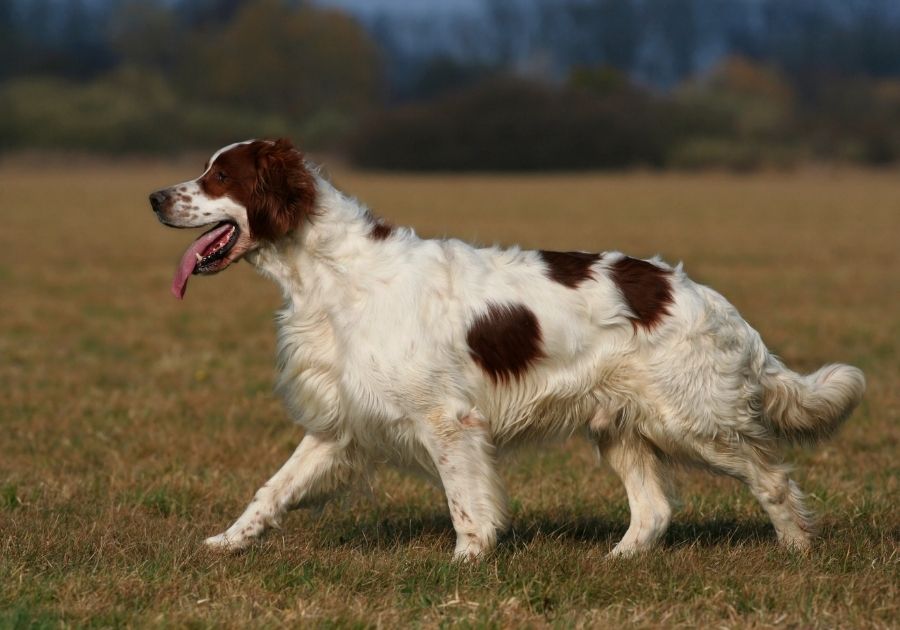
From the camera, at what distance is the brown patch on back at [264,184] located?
212 inches

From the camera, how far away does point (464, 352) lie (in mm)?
5328

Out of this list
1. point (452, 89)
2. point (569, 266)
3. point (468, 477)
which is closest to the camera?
point (468, 477)

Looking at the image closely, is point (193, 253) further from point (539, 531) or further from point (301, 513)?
point (539, 531)

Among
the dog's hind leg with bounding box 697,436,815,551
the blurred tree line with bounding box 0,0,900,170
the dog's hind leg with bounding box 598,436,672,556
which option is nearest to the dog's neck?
the dog's hind leg with bounding box 598,436,672,556

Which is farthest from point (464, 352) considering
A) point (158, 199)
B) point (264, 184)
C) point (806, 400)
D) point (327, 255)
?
point (806, 400)

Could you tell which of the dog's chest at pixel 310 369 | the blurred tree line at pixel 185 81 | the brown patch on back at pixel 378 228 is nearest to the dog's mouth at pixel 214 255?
the dog's chest at pixel 310 369

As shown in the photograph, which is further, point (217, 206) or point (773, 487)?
point (773, 487)

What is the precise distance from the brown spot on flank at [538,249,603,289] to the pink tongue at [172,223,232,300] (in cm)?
130

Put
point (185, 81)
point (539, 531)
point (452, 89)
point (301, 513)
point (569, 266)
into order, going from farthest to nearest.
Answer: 1. point (452, 89)
2. point (185, 81)
3. point (301, 513)
4. point (539, 531)
5. point (569, 266)

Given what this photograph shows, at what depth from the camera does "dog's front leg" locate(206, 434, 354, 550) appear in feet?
18.4

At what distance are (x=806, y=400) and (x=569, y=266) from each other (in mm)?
1151

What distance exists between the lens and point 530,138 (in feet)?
245

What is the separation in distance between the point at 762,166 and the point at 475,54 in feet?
390

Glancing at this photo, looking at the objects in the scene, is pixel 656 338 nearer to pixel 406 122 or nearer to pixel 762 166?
pixel 762 166
